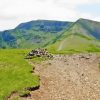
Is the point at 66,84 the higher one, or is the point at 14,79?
the point at 14,79

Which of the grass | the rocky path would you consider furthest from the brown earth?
the grass

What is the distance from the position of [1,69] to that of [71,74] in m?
15.6

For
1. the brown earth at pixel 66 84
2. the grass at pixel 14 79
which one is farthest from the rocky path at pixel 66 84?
the grass at pixel 14 79

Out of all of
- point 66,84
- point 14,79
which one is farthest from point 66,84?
point 14,79

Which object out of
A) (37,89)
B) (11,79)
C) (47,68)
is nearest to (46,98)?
(37,89)

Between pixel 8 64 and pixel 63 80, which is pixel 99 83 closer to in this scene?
pixel 63 80

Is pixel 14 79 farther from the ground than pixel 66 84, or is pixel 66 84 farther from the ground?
pixel 14 79

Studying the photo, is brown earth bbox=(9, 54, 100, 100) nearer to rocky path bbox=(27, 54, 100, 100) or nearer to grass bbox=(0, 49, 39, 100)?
rocky path bbox=(27, 54, 100, 100)

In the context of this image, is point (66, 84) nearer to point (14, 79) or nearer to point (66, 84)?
point (66, 84)

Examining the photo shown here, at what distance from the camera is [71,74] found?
66938mm

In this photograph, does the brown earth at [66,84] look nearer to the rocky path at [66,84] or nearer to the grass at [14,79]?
the rocky path at [66,84]

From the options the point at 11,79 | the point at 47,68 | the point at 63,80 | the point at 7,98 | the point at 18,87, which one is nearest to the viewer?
the point at 7,98

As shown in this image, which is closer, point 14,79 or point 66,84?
point 14,79

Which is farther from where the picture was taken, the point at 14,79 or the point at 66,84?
the point at 66,84
